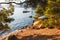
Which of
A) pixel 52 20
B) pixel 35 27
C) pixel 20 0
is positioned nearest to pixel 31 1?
pixel 20 0

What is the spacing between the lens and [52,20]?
21.1 m

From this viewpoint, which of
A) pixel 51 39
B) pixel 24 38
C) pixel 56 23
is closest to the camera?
pixel 51 39

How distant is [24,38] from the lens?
19.5m

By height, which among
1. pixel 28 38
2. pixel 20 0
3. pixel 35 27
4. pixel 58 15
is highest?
pixel 58 15

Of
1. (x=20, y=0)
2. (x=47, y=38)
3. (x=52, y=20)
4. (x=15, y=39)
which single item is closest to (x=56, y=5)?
(x=52, y=20)

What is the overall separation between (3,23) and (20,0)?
85.0m

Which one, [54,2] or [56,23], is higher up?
[54,2]

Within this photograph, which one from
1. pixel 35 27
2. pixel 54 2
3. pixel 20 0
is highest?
pixel 54 2

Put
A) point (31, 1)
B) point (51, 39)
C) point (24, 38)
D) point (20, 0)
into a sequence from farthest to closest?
point (20, 0) < point (31, 1) < point (24, 38) < point (51, 39)

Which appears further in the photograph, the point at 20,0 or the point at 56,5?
the point at 20,0

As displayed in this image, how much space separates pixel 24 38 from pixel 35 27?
7425 millimetres

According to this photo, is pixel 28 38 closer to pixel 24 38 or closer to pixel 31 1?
pixel 24 38

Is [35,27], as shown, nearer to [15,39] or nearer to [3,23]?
[3,23]

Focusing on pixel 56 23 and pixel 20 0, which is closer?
pixel 56 23
